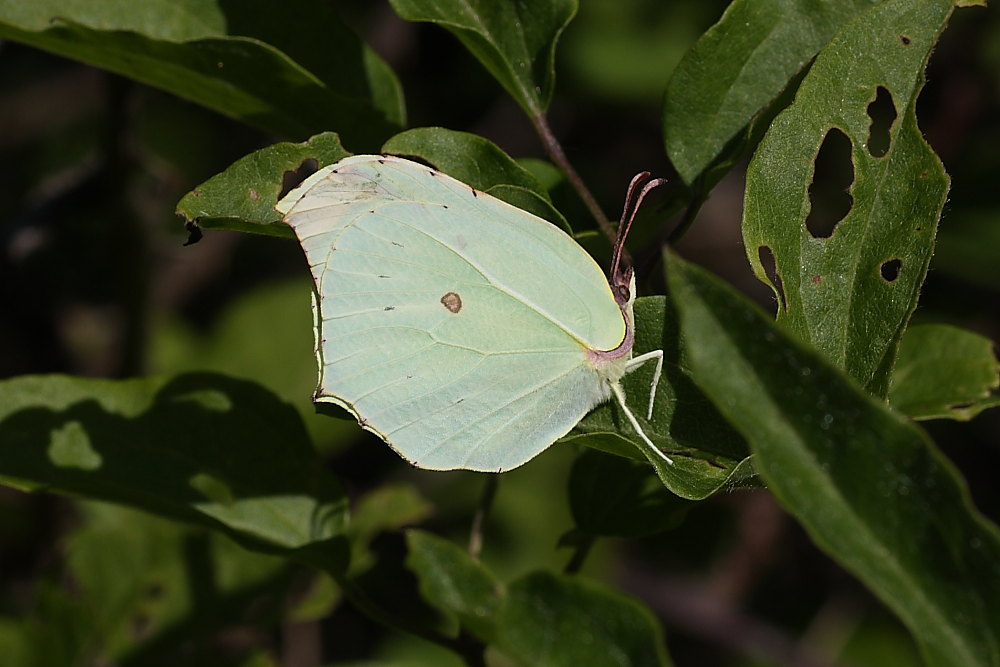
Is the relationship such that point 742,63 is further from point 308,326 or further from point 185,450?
point 308,326

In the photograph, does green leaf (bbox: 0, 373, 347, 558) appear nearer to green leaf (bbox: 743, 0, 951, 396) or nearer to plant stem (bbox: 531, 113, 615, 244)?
plant stem (bbox: 531, 113, 615, 244)

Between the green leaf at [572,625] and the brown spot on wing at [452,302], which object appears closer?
the green leaf at [572,625]

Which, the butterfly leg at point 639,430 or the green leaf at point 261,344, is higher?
the butterfly leg at point 639,430

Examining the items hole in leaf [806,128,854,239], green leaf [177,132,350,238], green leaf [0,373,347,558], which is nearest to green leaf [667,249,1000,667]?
green leaf [177,132,350,238]

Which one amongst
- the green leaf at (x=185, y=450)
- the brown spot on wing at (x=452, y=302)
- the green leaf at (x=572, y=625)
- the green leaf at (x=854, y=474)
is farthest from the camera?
the brown spot on wing at (x=452, y=302)

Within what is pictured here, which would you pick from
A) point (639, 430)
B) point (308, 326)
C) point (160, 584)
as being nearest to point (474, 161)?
point (639, 430)

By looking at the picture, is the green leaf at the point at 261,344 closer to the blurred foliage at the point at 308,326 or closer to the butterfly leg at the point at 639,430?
the blurred foliage at the point at 308,326

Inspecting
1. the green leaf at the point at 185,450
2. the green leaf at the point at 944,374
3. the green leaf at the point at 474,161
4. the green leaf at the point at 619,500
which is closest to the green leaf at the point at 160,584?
the green leaf at the point at 185,450
